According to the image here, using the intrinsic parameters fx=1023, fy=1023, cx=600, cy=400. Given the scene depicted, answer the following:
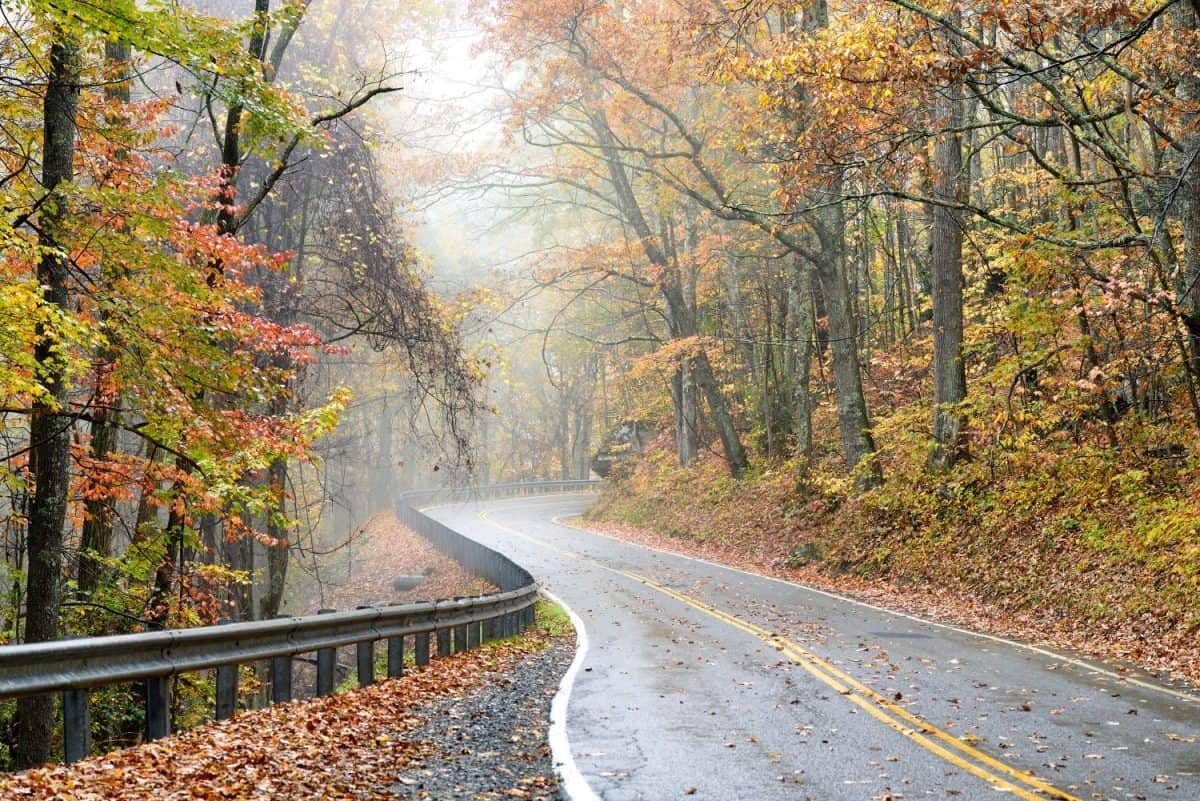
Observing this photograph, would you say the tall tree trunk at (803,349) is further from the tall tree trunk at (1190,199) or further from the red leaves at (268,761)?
the red leaves at (268,761)

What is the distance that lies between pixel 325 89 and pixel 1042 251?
13.3 metres

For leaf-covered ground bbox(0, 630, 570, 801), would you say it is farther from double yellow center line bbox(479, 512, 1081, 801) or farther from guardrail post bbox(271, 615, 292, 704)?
double yellow center line bbox(479, 512, 1081, 801)

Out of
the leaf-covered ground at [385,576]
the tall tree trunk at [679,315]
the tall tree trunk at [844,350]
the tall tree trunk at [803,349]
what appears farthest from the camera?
the tall tree trunk at [679,315]

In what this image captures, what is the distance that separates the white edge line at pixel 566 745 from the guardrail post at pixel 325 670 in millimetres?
2072

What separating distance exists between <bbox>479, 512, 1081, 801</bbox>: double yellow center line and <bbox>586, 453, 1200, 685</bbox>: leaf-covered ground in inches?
128

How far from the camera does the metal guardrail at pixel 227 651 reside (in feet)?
20.1

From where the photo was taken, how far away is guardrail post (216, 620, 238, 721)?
7867 millimetres

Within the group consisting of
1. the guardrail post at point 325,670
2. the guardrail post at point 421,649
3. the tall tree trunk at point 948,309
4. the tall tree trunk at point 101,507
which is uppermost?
the tall tree trunk at point 948,309

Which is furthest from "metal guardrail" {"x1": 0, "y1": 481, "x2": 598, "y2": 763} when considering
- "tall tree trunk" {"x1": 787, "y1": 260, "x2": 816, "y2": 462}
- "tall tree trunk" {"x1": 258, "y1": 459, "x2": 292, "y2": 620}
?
"tall tree trunk" {"x1": 787, "y1": 260, "x2": 816, "y2": 462}

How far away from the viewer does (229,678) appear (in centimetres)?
802

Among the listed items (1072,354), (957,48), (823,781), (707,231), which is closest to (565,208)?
(707,231)

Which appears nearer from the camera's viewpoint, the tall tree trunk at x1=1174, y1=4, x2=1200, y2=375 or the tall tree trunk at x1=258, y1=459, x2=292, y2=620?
the tall tree trunk at x1=1174, y1=4, x2=1200, y2=375

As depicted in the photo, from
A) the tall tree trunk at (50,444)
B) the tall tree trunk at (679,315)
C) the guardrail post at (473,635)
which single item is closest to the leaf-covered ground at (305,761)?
the tall tree trunk at (50,444)

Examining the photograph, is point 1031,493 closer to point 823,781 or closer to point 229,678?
point 823,781
